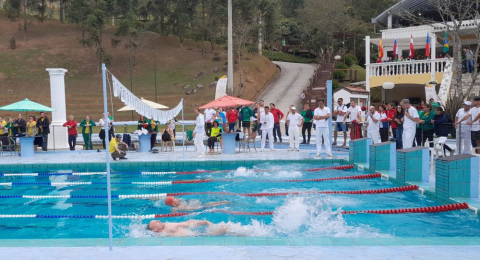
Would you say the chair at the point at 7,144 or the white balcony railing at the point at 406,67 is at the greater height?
the white balcony railing at the point at 406,67

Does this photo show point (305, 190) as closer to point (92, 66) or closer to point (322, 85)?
point (322, 85)

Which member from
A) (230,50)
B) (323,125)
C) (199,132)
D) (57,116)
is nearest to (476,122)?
(323,125)

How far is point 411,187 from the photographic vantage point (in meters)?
9.58

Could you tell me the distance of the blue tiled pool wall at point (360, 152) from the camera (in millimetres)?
13328

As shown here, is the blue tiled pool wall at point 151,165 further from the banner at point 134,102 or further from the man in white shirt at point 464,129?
the man in white shirt at point 464,129

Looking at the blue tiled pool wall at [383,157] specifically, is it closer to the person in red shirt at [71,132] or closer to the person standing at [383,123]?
the person standing at [383,123]

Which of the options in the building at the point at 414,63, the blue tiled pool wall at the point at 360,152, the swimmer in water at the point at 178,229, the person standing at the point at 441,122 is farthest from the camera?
the building at the point at 414,63

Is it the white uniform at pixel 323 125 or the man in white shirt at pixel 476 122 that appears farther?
the white uniform at pixel 323 125

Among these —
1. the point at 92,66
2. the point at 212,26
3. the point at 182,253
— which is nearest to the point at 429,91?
the point at 182,253

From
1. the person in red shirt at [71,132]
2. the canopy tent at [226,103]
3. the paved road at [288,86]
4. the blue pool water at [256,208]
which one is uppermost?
the paved road at [288,86]

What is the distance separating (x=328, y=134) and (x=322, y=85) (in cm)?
1921

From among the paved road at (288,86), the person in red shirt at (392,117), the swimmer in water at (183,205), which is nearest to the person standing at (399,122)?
the person in red shirt at (392,117)

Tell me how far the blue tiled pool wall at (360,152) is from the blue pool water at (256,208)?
81 centimetres

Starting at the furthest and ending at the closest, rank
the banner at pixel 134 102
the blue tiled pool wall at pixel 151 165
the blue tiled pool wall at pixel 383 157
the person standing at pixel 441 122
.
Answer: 1. the blue tiled pool wall at pixel 151 165
2. the person standing at pixel 441 122
3. the blue tiled pool wall at pixel 383 157
4. the banner at pixel 134 102
